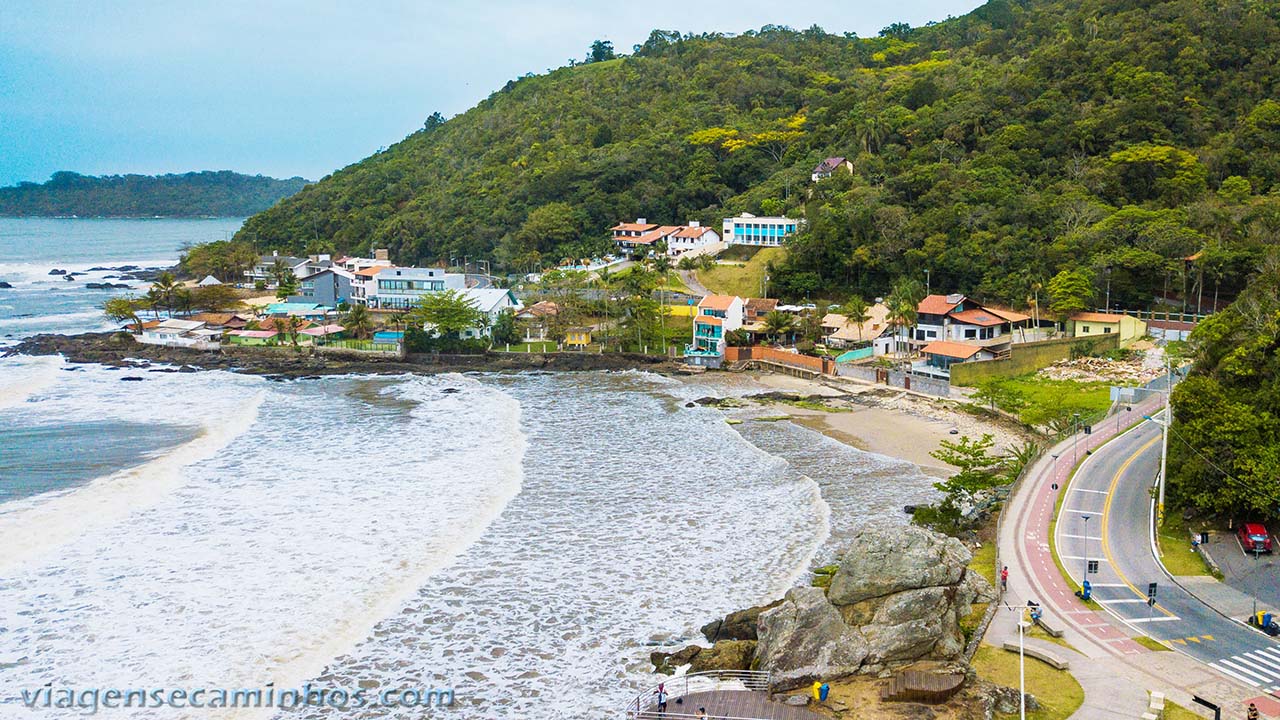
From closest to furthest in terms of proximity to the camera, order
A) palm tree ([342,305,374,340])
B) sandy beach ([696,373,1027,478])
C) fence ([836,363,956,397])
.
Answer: sandy beach ([696,373,1027,478]) → fence ([836,363,956,397]) → palm tree ([342,305,374,340])

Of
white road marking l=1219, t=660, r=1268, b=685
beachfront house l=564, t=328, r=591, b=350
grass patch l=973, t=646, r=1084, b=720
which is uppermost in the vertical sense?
beachfront house l=564, t=328, r=591, b=350

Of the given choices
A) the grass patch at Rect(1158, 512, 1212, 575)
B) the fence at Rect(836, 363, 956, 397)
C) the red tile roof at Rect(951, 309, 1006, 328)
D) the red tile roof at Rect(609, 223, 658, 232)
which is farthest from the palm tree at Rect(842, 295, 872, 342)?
the red tile roof at Rect(609, 223, 658, 232)

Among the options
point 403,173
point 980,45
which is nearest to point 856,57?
point 980,45

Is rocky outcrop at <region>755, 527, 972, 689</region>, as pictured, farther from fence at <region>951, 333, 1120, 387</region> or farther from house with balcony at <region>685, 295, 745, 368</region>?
house with balcony at <region>685, 295, 745, 368</region>

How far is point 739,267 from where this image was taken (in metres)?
70.3

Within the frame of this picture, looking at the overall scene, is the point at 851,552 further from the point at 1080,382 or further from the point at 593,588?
the point at 1080,382

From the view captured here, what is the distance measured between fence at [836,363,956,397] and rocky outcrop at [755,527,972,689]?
25276 millimetres

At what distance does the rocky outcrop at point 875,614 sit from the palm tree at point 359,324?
47016 millimetres

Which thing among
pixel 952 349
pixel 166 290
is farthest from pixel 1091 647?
pixel 166 290

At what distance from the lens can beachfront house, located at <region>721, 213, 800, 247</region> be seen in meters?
73.4

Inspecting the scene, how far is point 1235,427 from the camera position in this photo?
22.3 m

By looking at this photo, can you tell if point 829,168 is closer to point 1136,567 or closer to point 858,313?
point 858,313

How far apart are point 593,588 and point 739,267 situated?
165 feet

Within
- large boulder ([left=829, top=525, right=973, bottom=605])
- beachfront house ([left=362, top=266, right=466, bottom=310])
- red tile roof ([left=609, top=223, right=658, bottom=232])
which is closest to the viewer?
large boulder ([left=829, top=525, right=973, bottom=605])
